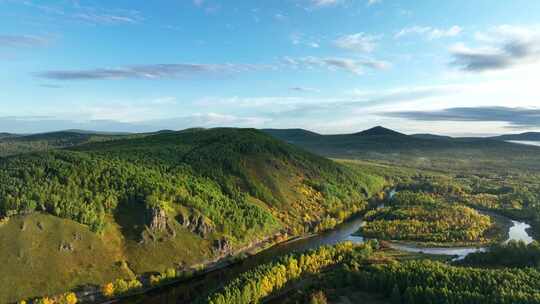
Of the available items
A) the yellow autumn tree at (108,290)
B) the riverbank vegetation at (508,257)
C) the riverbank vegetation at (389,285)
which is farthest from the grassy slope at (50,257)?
the riverbank vegetation at (508,257)

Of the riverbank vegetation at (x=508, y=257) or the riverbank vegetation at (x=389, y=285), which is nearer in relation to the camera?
the riverbank vegetation at (x=389, y=285)

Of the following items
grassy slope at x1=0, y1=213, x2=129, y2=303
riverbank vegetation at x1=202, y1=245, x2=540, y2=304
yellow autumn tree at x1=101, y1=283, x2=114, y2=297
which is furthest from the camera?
yellow autumn tree at x1=101, y1=283, x2=114, y2=297

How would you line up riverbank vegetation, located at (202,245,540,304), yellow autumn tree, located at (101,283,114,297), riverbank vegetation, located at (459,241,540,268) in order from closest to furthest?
riverbank vegetation, located at (202,245,540,304), yellow autumn tree, located at (101,283,114,297), riverbank vegetation, located at (459,241,540,268)

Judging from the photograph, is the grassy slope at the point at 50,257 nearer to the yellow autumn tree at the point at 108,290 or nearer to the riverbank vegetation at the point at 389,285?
the yellow autumn tree at the point at 108,290

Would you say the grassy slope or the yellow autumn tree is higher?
the grassy slope

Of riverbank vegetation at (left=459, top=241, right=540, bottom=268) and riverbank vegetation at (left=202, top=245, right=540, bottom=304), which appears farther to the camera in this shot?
riverbank vegetation at (left=459, top=241, right=540, bottom=268)

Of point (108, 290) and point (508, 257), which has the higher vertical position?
point (508, 257)

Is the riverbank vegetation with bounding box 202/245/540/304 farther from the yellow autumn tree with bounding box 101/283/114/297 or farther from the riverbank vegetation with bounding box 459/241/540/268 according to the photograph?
the yellow autumn tree with bounding box 101/283/114/297

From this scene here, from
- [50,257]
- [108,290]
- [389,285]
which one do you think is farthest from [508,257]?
[50,257]

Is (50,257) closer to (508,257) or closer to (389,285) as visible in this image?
(389,285)

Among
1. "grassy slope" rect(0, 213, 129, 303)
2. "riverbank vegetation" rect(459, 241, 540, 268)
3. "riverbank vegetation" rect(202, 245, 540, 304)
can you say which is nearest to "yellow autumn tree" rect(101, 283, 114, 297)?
"grassy slope" rect(0, 213, 129, 303)

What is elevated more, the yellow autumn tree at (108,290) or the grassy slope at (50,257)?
the grassy slope at (50,257)

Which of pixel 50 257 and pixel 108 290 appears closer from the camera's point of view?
pixel 108 290
